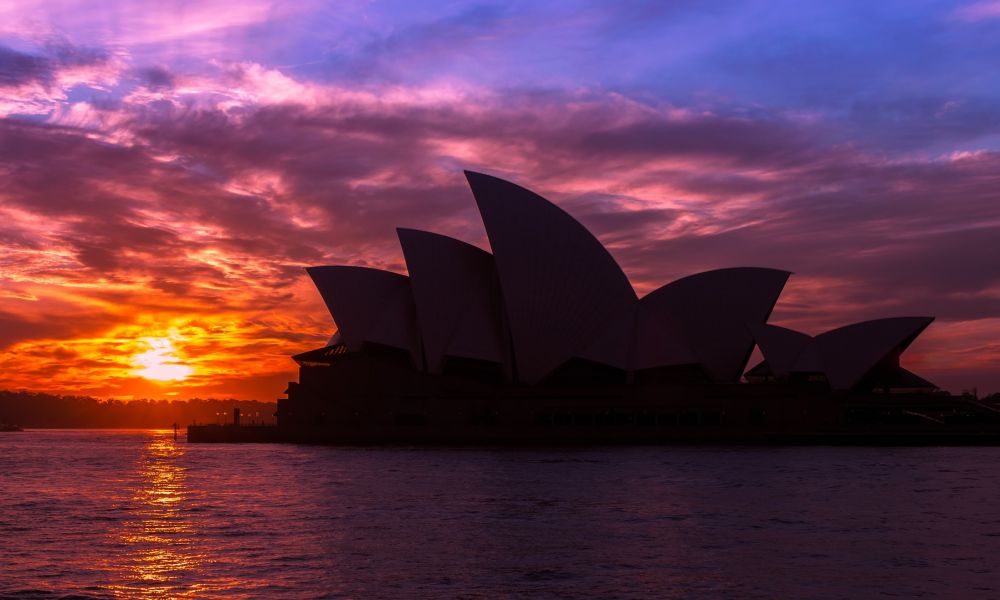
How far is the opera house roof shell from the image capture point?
2741 inches

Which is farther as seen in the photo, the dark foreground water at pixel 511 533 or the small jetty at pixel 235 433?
the small jetty at pixel 235 433

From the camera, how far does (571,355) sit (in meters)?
73.4

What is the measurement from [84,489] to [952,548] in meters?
31.6

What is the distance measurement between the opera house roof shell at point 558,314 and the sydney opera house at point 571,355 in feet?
0.33

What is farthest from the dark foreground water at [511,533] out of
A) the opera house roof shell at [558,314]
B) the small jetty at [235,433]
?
A: the small jetty at [235,433]

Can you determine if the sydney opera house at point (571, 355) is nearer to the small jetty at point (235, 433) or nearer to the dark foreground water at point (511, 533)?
the small jetty at point (235, 433)

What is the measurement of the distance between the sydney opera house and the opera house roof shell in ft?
0.33

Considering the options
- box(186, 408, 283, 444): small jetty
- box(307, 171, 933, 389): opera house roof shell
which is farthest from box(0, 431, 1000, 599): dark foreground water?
box(186, 408, 283, 444): small jetty

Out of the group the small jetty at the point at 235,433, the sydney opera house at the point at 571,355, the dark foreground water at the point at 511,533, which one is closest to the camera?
the dark foreground water at the point at 511,533

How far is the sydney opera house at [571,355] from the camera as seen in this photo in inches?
2783

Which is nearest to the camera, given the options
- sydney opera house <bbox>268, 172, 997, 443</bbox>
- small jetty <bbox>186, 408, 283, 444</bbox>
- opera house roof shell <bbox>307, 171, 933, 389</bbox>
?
opera house roof shell <bbox>307, 171, 933, 389</bbox>

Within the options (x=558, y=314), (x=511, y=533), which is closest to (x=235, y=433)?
(x=558, y=314)

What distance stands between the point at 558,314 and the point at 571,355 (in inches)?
143

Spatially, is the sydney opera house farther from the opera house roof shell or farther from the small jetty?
the small jetty
